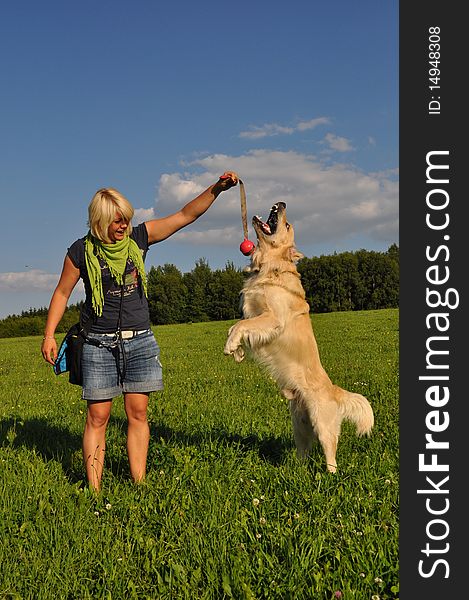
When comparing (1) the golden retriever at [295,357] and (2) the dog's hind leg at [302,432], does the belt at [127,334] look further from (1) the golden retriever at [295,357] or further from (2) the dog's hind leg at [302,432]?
(2) the dog's hind leg at [302,432]

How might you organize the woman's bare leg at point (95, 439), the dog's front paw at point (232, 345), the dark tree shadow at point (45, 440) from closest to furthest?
the woman's bare leg at point (95, 439)
the dog's front paw at point (232, 345)
the dark tree shadow at point (45, 440)

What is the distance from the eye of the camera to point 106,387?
5.24m

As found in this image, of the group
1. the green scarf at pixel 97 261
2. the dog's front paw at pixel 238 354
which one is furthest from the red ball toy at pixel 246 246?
the green scarf at pixel 97 261

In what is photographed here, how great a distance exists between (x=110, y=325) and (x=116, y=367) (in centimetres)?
39

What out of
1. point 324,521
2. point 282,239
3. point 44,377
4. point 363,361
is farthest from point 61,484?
point 44,377

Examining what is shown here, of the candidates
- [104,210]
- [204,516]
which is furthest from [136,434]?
[104,210]

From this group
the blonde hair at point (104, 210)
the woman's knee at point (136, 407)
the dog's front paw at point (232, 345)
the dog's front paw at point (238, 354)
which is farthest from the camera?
the dog's front paw at point (238, 354)

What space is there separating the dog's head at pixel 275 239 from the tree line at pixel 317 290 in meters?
61.9

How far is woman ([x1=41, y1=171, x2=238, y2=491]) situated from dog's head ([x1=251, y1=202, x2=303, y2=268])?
5.94ft

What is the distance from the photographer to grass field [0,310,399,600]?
3561 mm

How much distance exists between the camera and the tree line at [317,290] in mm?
70562

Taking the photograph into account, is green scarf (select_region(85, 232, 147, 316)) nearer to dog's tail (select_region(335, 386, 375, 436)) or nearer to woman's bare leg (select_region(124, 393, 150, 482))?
woman's bare leg (select_region(124, 393, 150, 482))

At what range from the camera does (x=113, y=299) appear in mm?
5352

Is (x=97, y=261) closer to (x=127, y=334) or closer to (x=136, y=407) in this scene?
(x=127, y=334)
